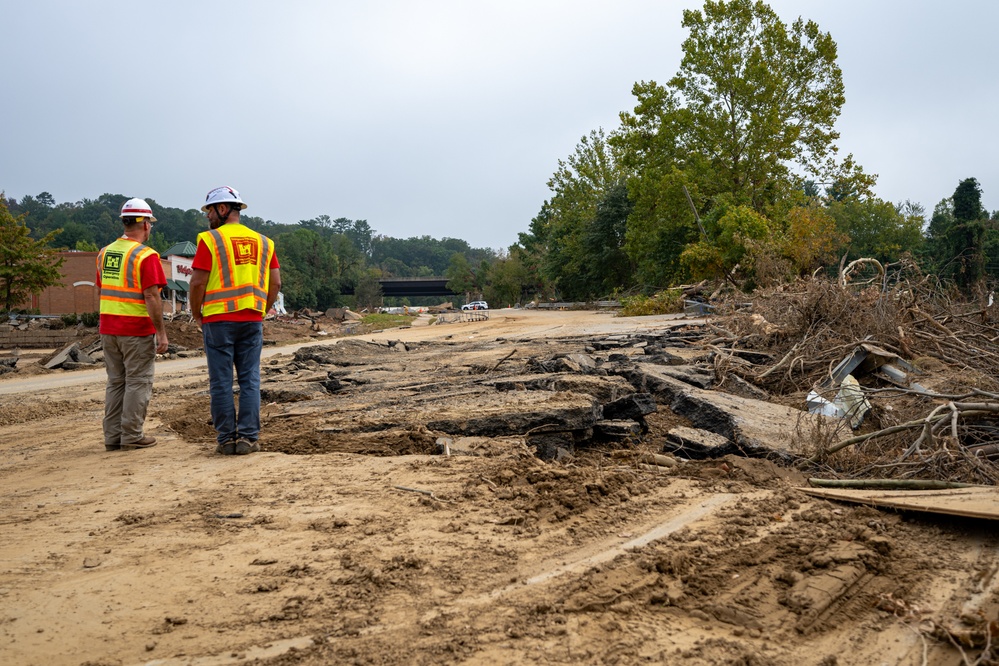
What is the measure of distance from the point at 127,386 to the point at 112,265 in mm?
969

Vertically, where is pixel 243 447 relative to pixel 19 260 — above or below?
below

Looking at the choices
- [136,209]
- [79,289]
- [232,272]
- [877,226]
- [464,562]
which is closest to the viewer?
[464,562]

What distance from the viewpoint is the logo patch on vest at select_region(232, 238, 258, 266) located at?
525 cm

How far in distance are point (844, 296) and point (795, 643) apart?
24.5 ft

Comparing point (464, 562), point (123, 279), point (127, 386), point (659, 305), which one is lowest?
point (464, 562)

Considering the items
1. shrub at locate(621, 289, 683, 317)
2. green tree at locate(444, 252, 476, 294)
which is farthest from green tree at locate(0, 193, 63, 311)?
green tree at locate(444, 252, 476, 294)

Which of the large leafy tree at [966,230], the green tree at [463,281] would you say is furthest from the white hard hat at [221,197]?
the green tree at [463,281]

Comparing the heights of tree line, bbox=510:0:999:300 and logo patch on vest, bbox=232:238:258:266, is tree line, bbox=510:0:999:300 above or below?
above

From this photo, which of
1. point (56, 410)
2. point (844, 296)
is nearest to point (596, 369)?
point (844, 296)

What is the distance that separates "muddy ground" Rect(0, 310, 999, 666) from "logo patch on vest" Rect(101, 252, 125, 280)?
4.75 feet

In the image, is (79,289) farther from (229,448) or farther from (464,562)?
(464,562)

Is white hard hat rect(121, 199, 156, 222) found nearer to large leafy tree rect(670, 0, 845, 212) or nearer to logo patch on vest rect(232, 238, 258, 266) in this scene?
logo patch on vest rect(232, 238, 258, 266)

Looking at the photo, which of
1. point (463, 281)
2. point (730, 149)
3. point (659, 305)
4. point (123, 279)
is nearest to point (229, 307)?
point (123, 279)

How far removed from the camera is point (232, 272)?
5.25 metres
